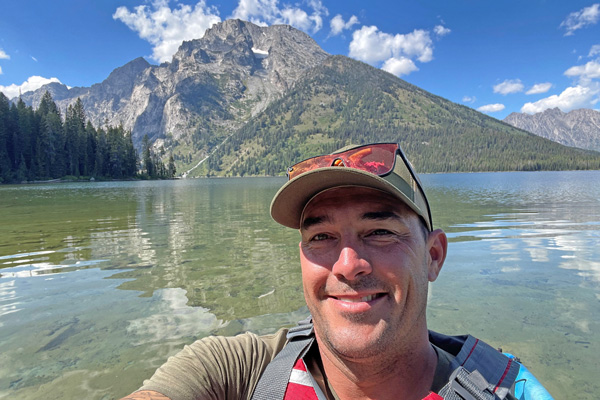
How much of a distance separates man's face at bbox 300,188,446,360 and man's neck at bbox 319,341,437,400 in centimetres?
9

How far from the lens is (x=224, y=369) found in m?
2.45

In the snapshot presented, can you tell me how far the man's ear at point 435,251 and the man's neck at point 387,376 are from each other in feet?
1.85

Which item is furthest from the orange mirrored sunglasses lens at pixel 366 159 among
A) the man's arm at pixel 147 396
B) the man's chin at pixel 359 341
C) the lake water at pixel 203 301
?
the lake water at pixel 203 301

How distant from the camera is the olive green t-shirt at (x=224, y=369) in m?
2.18

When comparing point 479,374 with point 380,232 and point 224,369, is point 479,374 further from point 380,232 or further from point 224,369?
point 224,369

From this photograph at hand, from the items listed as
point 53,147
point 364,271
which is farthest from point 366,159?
point 53,147

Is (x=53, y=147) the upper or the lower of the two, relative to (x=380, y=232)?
upper

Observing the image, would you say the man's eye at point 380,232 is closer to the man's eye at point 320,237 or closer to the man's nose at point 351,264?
the man's nose at point 351,264

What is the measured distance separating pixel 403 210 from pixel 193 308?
7.02 m

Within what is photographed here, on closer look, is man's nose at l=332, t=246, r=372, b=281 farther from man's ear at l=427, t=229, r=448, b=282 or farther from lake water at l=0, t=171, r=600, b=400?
lake water at l=0, t=171, r=600, b=400

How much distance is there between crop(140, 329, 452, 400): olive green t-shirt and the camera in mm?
2182

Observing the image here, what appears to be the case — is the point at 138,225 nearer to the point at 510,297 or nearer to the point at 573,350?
the point at 510,297

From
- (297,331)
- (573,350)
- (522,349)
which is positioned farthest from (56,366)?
(573,350)

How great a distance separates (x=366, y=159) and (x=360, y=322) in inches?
41.6
